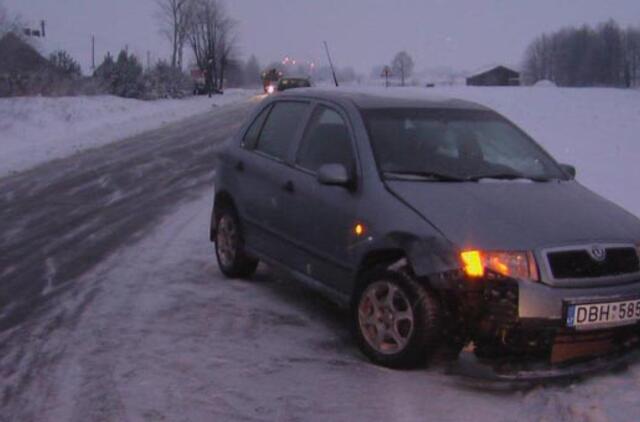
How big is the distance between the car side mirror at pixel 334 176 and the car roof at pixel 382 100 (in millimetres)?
639

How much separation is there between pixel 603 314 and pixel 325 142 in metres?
2.29

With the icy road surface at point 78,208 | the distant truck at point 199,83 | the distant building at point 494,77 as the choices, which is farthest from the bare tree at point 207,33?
the icy road surface at point 78,208

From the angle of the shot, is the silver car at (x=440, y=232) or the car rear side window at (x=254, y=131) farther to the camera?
the car rear side window at (x=254, y=131)

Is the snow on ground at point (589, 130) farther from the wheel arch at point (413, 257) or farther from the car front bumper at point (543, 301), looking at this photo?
the car front bumper at point (543, 301)

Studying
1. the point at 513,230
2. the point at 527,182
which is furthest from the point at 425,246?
the point at 527,182

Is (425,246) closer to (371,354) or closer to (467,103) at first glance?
(371,354)

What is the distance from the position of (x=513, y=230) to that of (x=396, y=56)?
139m

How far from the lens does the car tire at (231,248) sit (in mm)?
6867

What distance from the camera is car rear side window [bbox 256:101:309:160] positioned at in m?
6.26

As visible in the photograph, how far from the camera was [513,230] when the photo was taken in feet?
14.9

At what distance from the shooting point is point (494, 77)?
10744 centimetres

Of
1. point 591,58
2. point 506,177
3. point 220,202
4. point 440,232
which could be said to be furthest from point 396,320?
point 591,58

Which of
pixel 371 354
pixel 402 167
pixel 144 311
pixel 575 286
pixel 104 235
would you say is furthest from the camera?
pixel 104 235

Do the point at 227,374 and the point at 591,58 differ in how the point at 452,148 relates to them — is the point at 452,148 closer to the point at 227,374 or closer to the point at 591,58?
the point at 227,374
